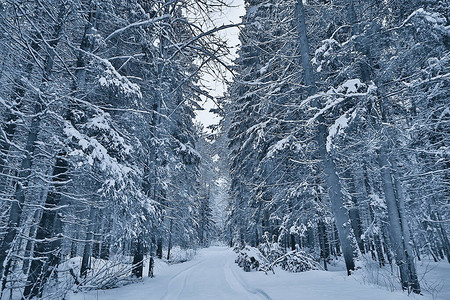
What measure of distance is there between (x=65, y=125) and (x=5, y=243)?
260 cm

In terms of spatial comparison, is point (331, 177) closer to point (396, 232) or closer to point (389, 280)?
point (396, 232)

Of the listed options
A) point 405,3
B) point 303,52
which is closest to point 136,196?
point 303,52

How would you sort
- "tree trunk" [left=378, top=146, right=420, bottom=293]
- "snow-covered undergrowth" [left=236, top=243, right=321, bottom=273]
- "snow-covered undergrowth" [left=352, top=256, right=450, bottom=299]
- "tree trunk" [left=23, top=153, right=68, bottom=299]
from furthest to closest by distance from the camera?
"snow-covered undergrowth" [left=236, top=243, right=321, bottom=273], "tree trunk" [left=378, top=146, right=420, bottom=293], "snow-covered undergrowth" [left=352, top=256, right=450, bottom=299], "tree trunk" [left=23, top=153, right=68, bottom=299]

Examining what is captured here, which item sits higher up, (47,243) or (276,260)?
(47,243)

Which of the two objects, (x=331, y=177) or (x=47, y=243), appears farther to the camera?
(x=331, y=177)

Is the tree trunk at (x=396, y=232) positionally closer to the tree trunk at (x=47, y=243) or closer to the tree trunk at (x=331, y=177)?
the tree trunk at (x=331, y=177)

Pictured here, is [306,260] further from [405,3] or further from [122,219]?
[405,3]

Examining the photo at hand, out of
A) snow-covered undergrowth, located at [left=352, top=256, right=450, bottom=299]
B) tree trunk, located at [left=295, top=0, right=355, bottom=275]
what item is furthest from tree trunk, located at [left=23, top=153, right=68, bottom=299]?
tree trunk, located at [left=295, top=0, right=355, bottom=275]

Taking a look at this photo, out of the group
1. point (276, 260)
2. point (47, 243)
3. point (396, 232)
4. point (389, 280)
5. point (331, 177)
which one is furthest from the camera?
point (276, 260)

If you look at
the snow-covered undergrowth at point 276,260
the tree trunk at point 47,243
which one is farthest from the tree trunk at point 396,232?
the tree trunk at point 47,243

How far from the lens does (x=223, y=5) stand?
3.81 meters

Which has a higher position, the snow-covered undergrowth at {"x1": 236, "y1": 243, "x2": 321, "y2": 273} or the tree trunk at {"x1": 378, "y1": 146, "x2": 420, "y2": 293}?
the tree trunk at {"x1": 378, "y1": 146, "x2": 420, "y2": 293}

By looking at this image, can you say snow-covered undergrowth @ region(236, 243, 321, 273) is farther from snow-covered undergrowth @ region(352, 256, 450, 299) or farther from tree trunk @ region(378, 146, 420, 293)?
tree trunk @ region(378, 146, 420, 293)

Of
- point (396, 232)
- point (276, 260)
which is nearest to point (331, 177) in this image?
point (396, 232)
